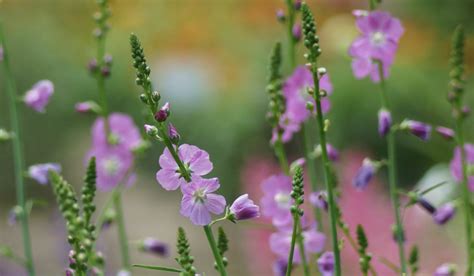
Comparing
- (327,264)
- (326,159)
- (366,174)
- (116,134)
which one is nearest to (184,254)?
(326,159)

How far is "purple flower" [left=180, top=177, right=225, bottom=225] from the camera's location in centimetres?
104

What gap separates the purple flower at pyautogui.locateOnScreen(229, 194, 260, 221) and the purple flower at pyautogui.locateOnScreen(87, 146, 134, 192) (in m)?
0.62

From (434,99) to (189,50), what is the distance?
104 inches

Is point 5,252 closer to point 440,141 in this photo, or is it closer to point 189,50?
point 440,141

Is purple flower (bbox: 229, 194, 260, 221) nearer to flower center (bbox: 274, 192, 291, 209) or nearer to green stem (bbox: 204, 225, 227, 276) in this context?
green stem (bbox: 204, 225, 227, 276)

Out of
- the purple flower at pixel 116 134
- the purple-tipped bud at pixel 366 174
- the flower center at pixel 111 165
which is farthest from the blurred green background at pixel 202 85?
the purple-tipped bud at pixel 366 174

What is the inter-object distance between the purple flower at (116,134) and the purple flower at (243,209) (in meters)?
0.65

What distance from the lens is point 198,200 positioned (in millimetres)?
1043

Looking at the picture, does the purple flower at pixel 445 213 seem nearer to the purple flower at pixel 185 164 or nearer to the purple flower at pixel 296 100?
the purple flower at pixel 296 100

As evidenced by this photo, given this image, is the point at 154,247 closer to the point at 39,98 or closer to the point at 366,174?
the point at 39,98

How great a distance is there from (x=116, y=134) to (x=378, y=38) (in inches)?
23.8

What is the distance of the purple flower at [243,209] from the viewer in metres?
1.10

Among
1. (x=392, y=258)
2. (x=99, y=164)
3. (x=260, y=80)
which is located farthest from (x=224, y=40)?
(x=99, y=164)

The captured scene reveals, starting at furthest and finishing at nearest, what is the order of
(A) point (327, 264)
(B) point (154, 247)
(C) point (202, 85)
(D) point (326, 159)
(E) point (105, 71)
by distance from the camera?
(C) point (202, 85) → (B) point (154, 247) → (E) point (105, 71) → (A) point (327, 264) → (D) point (326, 159)
